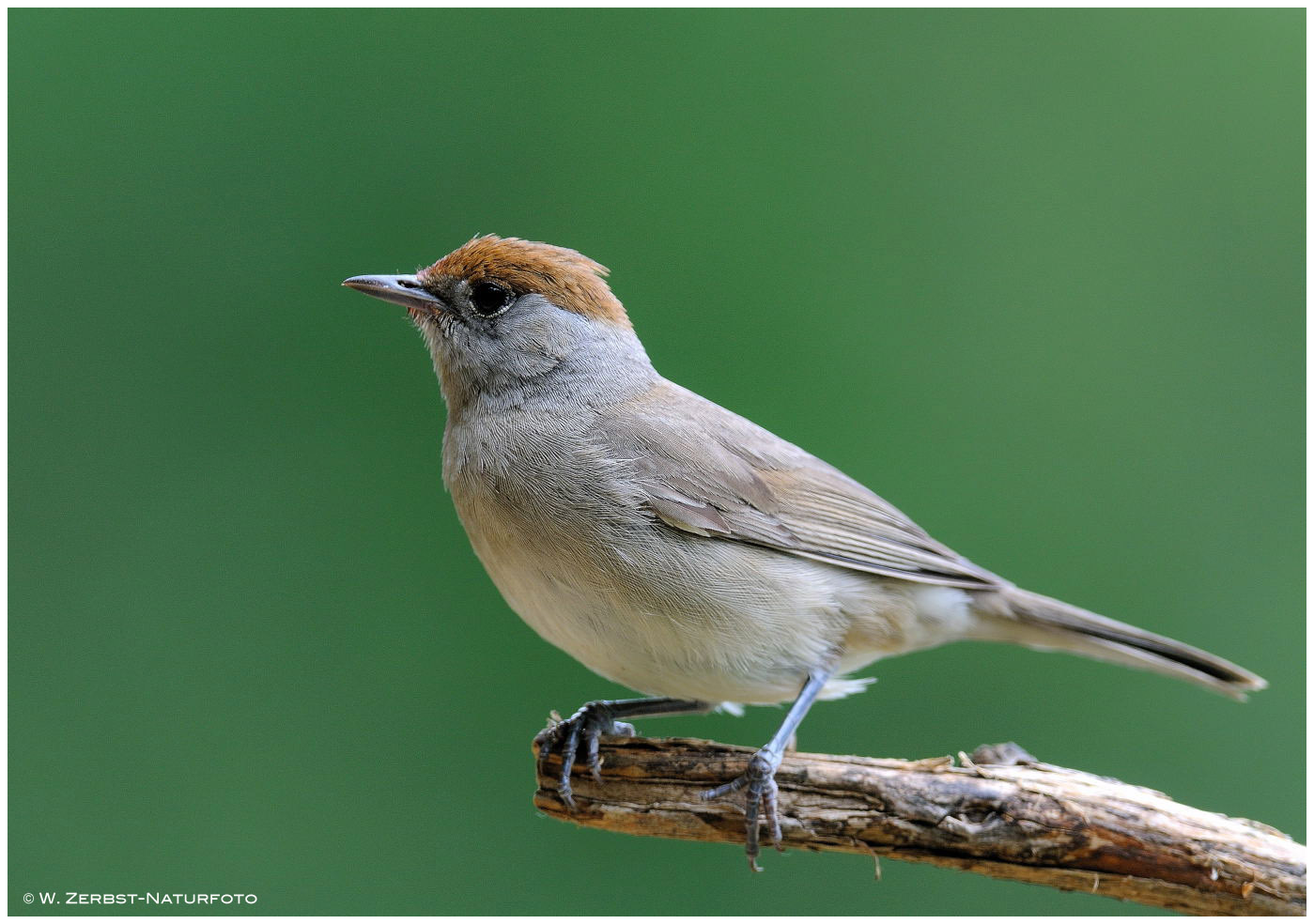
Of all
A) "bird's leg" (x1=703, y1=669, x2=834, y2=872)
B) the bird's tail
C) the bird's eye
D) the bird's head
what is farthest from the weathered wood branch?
the bird's eye

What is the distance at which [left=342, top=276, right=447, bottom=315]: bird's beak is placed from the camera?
12.3 ft

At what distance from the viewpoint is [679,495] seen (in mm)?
3553

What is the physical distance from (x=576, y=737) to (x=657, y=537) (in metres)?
0.75

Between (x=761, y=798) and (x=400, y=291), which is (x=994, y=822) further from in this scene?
(x=400, y=291)

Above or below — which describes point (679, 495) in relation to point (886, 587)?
above

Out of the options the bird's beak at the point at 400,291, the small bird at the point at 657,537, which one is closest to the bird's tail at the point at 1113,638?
the small bird at the point at 657,537

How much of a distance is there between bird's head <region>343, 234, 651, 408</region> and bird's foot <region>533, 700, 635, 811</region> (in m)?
1.10

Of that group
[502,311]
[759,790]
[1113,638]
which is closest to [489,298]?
[502,311]

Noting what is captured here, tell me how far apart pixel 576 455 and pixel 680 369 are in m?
1.92

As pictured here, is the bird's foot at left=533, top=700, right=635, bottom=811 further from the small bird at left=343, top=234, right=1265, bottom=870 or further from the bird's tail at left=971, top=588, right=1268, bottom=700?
the bird's tail at left=971, top=588, right=1268, bottom=700

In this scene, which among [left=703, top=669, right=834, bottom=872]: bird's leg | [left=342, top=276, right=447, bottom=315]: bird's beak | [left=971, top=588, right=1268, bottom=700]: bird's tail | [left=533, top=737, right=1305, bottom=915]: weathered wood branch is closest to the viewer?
[left=533, top=737, right=1305, bottom=915]: weathered wood branch

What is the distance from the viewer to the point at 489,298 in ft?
12.5

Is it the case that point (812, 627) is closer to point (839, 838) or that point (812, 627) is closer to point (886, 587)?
point (886, 587)

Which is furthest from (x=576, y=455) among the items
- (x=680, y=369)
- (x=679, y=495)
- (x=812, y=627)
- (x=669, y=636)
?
(x=680, y=369)
